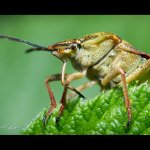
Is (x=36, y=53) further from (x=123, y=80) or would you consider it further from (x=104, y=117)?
(x=104, y=117)

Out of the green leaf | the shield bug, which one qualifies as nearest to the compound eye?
the shield bug

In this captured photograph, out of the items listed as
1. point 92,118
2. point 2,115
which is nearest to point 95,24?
point 2,115

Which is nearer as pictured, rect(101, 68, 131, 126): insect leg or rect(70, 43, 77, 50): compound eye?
rect(101, 68, 131, 126): insect leg

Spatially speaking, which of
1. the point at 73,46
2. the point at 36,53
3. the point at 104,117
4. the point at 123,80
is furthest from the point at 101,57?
the point at 36,53

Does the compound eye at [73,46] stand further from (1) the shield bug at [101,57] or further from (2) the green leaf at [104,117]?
(2) the green leaf at [104,117]

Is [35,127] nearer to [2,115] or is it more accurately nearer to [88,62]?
[88,62]

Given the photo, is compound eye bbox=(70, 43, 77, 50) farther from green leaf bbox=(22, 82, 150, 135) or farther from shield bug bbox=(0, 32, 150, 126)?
green leaf bbox=(22, 82, 150, 135)
